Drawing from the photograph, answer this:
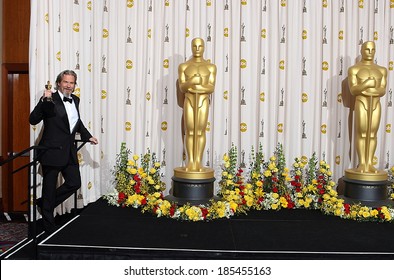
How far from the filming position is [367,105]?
423 centimetres

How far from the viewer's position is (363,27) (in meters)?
4.84

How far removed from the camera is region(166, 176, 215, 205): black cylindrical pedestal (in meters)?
4.19

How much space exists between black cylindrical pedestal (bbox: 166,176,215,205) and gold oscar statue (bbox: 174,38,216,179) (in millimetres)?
53

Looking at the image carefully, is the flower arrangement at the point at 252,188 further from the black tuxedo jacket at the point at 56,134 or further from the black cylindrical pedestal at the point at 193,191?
the black tuxedo jacket at the point at 56,134

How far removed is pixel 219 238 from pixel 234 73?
2.33 meters

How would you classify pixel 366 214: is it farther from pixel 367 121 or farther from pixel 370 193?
pixel 367 121

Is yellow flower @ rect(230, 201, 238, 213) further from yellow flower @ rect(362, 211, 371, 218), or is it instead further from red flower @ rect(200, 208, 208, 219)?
yellow flower @ rect(362, 211, 371, 218)

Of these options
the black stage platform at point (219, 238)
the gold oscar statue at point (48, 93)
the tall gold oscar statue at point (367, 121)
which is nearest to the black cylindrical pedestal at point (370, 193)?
the tall gold oscar statue at point (367, 121)

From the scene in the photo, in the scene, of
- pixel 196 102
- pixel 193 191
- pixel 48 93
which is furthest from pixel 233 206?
pixel 48 93

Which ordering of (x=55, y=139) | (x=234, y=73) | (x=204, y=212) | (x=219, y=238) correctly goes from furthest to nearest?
(x=234, y=73) → (x=204, y=212) → (x=55, y=139) → (x=219, y=238)

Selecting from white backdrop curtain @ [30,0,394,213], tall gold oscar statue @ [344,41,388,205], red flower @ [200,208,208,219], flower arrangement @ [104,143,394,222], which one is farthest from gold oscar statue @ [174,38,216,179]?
tall gold oscar statue @ [344,41,388,205]

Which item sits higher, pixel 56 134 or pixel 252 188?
pixel 56 134

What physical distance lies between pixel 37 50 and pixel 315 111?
330cm
